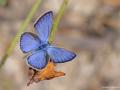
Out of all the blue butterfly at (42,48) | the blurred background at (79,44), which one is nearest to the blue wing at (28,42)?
the blue butterfly at (42,48)

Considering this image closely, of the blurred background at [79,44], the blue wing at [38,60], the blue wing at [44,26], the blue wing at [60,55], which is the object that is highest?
the blue wing at [44,26]

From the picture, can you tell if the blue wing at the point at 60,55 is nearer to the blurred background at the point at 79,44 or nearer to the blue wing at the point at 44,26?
the blue wing at the point at 44,26

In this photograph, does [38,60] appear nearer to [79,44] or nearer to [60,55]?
[60,55]

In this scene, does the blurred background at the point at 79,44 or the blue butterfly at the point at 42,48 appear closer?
the blue butterfly at the point at 42,48

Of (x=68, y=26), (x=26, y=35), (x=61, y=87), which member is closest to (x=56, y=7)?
(x=68, y=26)

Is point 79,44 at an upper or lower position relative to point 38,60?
lower

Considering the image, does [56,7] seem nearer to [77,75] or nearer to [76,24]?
[76,24]

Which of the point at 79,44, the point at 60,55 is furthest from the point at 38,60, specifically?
the point at 79,44
